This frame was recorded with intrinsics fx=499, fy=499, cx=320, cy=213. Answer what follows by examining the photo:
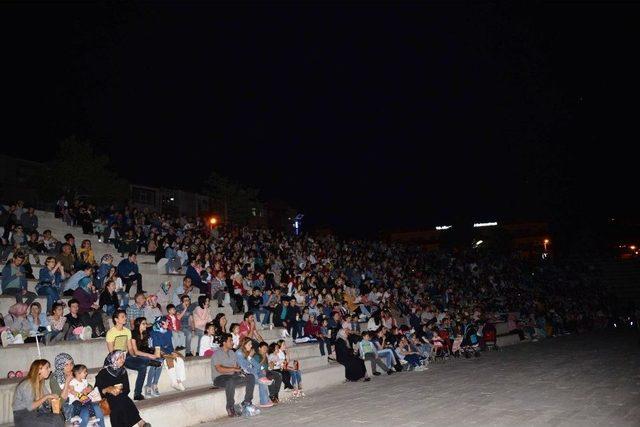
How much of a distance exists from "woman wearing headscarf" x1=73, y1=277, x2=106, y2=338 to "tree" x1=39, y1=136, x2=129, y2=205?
26.4 meters

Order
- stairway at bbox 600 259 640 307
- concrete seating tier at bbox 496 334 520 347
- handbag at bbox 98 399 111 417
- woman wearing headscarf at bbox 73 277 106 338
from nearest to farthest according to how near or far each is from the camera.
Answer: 1. handbag at bbox 98 399 111 417
2. woman wearing headscarf at bbox 73 277 106 338
3. concrete seating tier at bbox 496 334 520 347
4. stairway at bbox 600 259 640 307

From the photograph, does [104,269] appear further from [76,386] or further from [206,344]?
[76,386]

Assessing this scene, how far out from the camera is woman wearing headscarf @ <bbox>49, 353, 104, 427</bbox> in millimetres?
7176

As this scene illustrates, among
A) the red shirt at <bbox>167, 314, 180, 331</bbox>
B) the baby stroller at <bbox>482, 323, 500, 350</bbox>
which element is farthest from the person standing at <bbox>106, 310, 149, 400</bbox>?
the baby stroller at <bbox>482, 323, 500, 350</bbox>

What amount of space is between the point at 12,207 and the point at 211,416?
31.4 ft

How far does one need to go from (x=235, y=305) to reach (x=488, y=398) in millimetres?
7900

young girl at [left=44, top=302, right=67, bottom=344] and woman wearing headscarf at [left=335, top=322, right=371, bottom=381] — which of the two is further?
woman wearing headscarf at [left=335, top=322, right=371, bottom=381]

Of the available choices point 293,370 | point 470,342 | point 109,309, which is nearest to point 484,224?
point 470,342

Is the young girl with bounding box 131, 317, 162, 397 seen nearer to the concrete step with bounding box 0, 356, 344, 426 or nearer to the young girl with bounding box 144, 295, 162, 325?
the concrete step with bounding box 0, 356, 344, 426

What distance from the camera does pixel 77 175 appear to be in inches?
1428

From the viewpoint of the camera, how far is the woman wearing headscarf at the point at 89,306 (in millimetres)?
10190

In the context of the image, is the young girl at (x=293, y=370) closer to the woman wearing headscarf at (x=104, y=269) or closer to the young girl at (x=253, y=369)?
the young girl at (x=253, y=369)

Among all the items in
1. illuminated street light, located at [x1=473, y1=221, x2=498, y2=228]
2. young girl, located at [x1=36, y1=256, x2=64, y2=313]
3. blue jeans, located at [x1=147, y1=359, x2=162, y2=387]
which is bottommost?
blue jeans, located at [x1=147, y1=359, x2=162, y2=387]

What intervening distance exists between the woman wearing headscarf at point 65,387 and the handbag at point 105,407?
2.2 inches
